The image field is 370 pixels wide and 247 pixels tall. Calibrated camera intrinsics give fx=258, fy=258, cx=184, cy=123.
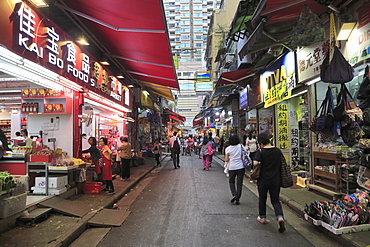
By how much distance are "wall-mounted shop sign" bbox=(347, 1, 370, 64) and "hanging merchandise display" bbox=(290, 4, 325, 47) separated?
0.88 metres

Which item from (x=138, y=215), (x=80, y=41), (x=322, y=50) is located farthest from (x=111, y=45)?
(x=322, y=50)

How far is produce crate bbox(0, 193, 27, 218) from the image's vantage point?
4.40m

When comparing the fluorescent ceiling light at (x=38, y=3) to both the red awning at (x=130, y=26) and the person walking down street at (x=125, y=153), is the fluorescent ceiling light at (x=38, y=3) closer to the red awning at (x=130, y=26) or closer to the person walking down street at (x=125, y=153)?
the red awning at (x=130, y=26)

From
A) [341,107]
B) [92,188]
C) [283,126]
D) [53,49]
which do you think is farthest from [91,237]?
[283,126]

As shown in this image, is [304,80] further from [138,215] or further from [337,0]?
[138,215]

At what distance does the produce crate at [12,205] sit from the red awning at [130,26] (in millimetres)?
4276

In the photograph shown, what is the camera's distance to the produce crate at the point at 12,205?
4.40 m

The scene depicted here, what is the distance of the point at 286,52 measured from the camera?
385 inches

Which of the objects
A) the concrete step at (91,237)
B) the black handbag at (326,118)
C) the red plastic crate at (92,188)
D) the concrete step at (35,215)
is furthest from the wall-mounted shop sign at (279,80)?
the concrete step at (35,215)

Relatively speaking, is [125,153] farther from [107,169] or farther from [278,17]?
[278,17]

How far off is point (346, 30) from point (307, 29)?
3.04ft

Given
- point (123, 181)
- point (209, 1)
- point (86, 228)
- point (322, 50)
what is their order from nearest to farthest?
point (86, 228), point (322, 50), point (123, 181), point (209, 1)

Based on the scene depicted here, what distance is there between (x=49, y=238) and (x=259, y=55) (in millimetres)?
11416

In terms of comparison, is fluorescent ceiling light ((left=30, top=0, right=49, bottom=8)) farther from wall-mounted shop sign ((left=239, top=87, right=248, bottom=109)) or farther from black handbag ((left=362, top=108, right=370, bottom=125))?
wall-mounted shop sign ((left=239, top=87, right=248, bottom=109))
